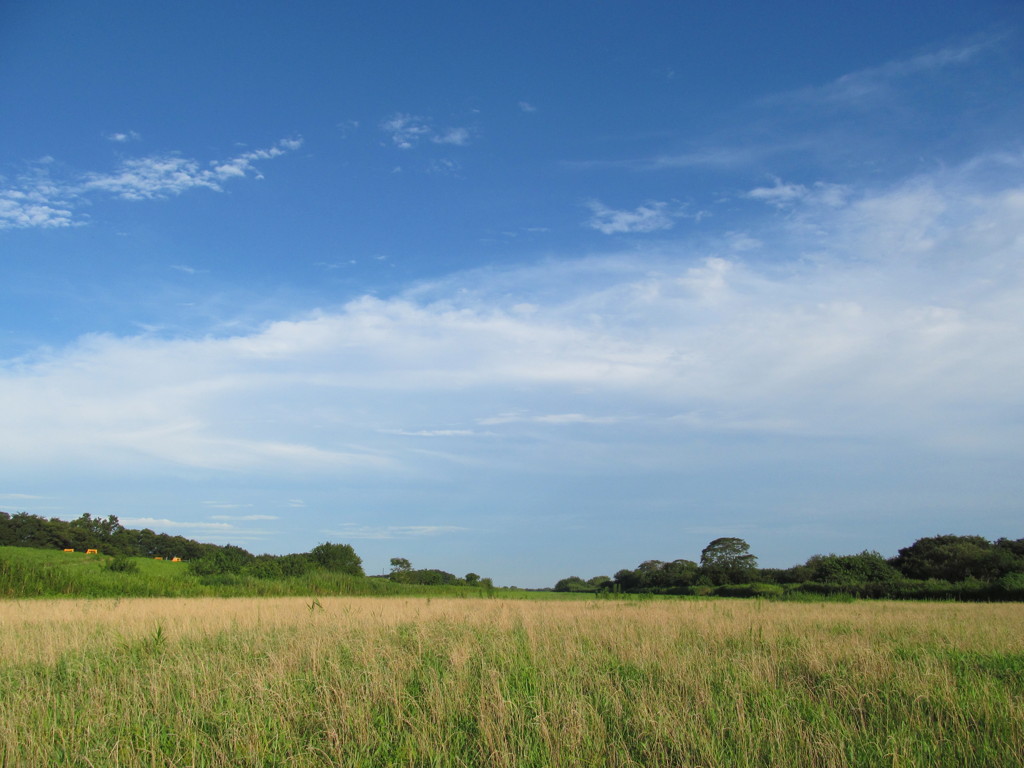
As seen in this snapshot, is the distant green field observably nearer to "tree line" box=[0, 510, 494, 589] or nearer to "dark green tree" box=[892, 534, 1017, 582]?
"tree line" box=[0, 510, 494, 589]

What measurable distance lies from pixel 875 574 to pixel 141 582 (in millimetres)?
47541

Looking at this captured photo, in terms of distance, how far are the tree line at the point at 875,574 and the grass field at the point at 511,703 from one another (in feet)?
93.6

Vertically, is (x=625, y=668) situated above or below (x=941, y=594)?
above

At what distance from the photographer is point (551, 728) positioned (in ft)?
17.7

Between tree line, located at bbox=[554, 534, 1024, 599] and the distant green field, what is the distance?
15.9 metres

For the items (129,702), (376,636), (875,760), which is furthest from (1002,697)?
(129,702)

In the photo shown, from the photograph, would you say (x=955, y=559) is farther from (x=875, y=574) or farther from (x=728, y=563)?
(x=728, y=563)

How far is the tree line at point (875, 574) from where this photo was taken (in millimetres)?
33594

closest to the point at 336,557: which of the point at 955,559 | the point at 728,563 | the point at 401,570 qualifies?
the point at 401,570

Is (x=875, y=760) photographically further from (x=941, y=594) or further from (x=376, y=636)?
(x=941, y=594)

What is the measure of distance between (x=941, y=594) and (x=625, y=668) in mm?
33874

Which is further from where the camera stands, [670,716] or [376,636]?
[376,636]

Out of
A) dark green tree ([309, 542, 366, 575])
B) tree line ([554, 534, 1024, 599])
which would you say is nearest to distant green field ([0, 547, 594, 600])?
dark green tree ([309, 542, 366, 575])

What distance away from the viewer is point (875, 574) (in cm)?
4278
